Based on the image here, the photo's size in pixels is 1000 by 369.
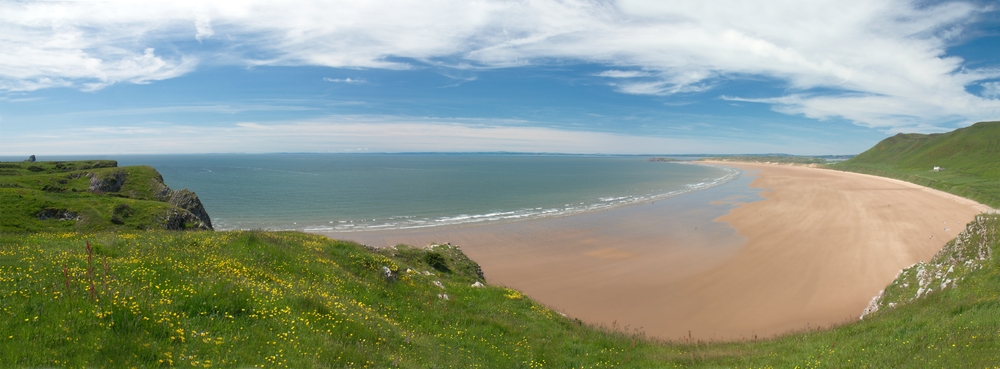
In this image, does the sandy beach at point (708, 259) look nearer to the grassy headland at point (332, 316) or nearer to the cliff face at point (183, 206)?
the grassy headland at point (332, 316)

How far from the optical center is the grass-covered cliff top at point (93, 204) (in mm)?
27422

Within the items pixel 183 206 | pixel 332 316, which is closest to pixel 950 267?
pixel 332 316

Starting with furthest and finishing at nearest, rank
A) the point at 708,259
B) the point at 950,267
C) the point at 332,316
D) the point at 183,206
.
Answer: the point at 183,206
the point at 708,259
the point at 950,267
the point at 332,316

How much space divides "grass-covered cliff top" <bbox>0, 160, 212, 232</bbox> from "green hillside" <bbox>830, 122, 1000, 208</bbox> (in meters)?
94.1

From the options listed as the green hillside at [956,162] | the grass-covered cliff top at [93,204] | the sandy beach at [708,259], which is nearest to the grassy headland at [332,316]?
the sandy beach at [708,259]

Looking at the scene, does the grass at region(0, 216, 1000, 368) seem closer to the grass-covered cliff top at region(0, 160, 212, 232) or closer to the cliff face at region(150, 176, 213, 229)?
the grass-covered cliff top at region(0, 160, 212, 232)

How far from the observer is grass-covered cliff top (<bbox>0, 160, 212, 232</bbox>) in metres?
27.4

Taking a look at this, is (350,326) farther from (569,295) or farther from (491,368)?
(569,295)

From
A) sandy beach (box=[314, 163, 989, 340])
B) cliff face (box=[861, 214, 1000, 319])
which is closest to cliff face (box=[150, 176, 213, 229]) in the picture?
sandy beach (box=[314, 163, 989, 340])

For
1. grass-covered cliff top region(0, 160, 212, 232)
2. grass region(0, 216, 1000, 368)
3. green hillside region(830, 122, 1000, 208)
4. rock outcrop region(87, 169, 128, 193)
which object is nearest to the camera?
grass region(0, 216, 1000, 368)

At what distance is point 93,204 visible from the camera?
100 ft

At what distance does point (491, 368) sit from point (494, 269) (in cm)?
2126

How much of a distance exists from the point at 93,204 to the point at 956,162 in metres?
190

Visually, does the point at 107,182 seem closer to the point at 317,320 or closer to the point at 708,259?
the point at 317,320
